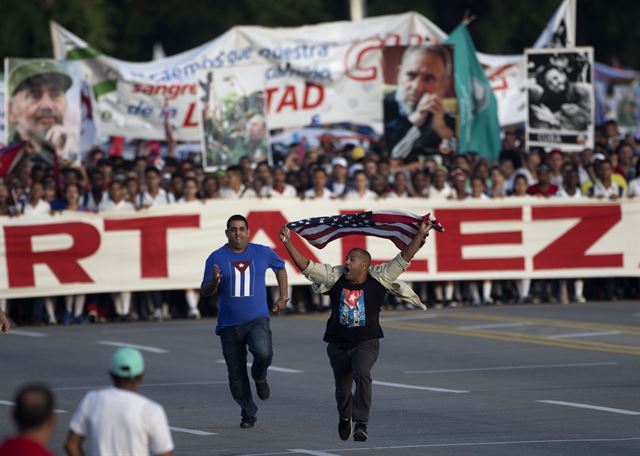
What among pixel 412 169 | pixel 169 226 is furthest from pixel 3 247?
pixel 412 169

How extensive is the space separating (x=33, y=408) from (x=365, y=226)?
7.15 meters

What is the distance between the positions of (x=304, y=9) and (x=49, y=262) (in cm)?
4578

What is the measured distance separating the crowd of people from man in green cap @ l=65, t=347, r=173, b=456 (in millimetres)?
15565

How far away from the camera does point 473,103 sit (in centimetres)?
2720

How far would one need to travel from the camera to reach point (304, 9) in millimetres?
68375

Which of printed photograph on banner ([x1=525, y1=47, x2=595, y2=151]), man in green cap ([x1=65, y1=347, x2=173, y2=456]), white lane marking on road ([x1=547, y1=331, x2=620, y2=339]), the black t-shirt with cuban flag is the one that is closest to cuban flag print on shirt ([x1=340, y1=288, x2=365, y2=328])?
the black t-shirt with cuban flag

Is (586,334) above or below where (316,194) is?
below

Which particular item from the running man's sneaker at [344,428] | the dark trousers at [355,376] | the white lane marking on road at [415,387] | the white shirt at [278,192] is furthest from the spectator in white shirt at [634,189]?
the running man's sneaker at [344,428]

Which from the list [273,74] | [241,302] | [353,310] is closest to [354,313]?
[353,310]

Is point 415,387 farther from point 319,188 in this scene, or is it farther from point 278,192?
point 278,192

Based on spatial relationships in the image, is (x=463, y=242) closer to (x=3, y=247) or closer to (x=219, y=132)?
(x=219, y=132)

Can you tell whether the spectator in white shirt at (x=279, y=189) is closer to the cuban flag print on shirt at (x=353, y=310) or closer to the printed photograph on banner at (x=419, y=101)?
the printed photograph on banner at (x=419, y=101)

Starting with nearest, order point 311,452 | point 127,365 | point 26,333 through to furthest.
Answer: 1. point 127,365
2. point 311,452
3. point 26,333

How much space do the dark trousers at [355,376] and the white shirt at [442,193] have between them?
11.9 m
